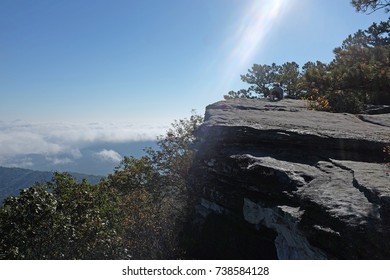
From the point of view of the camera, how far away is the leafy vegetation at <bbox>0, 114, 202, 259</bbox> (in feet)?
59.8

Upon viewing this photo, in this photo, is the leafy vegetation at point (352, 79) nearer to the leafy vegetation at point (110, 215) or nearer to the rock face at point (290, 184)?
the rock face at point (290, 184)

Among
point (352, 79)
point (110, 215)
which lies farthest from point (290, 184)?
point (110, 215)

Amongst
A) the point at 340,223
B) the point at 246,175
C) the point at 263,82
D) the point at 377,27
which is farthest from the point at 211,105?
the point at 263,82

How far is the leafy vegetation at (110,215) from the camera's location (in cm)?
1823

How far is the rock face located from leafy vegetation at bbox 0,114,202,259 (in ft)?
14.9

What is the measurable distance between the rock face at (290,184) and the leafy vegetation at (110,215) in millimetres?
4539

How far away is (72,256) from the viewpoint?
19641 millimetres

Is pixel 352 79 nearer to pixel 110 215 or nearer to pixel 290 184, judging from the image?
pixel 290 184

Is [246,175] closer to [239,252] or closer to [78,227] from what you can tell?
[239,252]

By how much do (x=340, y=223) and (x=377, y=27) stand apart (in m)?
27.1

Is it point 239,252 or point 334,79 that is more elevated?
point 334,79

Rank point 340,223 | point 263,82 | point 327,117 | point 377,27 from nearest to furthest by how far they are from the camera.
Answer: point 340,223 → point 327,117 → point 377,27 → point 263,82

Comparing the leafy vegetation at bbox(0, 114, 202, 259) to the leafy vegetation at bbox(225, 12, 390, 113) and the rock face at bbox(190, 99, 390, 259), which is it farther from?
the leafy vegetation at bbox(225, 12, 390, 113)

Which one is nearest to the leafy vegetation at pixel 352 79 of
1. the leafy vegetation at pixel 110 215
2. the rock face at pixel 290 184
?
the rock face at pixel 290 184
